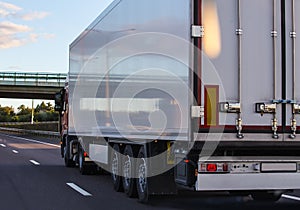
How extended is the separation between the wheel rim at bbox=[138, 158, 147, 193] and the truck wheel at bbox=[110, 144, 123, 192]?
52.7 inches

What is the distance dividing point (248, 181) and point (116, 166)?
4139 millimetres

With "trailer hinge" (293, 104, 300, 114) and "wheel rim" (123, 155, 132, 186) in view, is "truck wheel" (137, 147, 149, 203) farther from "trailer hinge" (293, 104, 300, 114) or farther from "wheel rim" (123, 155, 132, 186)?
"trailer hinge" (293, 104, 300, 114)

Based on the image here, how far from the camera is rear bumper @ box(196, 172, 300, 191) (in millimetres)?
8477

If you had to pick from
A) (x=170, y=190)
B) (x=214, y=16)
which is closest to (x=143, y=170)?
(x=170, y=190)

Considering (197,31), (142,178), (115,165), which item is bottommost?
(142,178)

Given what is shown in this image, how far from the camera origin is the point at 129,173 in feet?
36.6

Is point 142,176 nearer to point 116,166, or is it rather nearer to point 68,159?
point 116,166

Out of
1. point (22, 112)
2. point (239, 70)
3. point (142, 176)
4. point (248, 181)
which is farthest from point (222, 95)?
point (22, 112)

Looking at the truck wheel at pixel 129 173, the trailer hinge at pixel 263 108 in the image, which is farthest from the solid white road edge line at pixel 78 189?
the trailer hinge at pixel 263 108

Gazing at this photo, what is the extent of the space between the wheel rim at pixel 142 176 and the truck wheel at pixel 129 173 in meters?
0.33

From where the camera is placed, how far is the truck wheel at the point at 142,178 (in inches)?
404

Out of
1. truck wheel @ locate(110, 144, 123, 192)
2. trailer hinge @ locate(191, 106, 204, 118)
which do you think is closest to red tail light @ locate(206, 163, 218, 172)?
trailer hinge @ locate(191, 106, 204, 118)

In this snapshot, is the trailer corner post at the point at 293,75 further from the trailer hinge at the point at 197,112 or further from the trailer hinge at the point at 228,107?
the trailer hinge at the point at 197,112

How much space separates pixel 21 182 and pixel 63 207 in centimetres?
444
